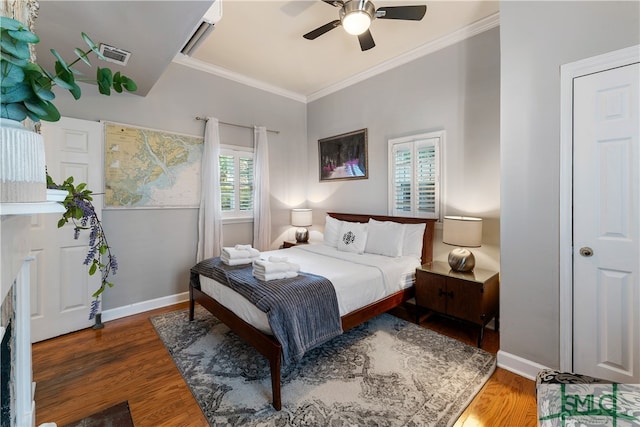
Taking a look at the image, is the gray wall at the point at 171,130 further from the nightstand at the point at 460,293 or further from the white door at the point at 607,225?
the white door at the point at 607,225

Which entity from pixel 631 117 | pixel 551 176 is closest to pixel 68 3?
pixel 551 176

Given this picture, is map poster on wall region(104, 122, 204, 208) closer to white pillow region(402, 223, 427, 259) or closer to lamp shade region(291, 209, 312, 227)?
lamp shade region(291, 209, 312, 227)

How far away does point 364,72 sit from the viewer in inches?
153

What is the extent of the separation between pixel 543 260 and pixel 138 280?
3.92 m

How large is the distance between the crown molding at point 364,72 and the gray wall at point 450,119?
62 millimetres

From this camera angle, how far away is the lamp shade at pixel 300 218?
14.2ft

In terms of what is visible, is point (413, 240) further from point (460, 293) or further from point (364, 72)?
point (364, 72)

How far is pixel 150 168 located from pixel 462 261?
3.57 meters

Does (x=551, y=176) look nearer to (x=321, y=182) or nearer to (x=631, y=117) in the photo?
(x=631, y=117)

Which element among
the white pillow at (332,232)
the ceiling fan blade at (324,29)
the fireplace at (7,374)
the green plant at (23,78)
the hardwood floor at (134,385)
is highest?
the ceiling fan blade at (324,29)

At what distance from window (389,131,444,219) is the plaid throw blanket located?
1.72 meters

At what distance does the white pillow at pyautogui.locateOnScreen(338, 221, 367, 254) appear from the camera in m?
3.38

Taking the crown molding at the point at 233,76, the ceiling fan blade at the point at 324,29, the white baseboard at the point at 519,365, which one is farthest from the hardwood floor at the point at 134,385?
the crown molding at the point at 233,76

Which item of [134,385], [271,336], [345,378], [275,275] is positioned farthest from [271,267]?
[134,385]
